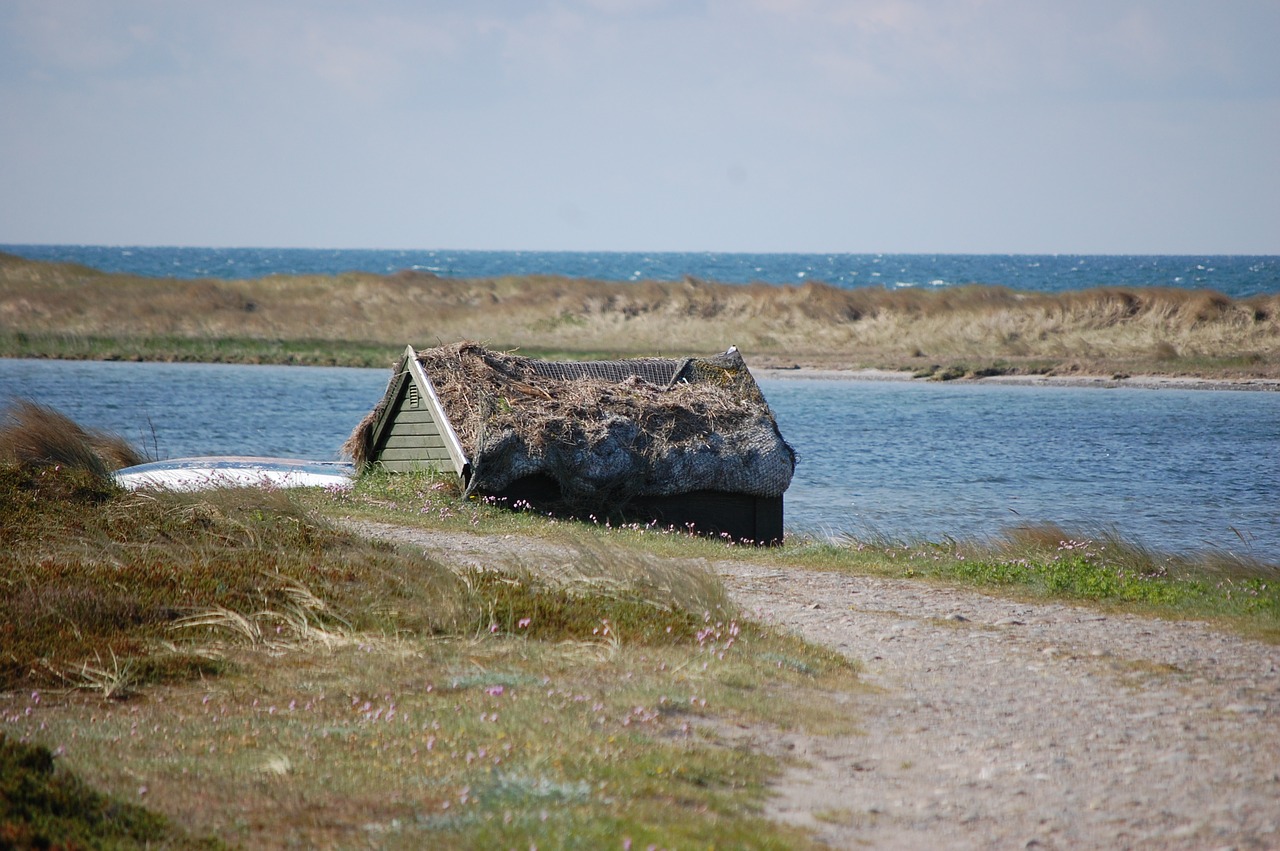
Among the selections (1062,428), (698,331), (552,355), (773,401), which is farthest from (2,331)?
(1062,428)

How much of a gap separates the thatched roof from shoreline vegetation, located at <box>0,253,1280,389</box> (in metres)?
28.4

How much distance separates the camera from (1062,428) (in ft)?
103

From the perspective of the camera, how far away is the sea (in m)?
19.0

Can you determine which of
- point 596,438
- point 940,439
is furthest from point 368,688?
point 940,439

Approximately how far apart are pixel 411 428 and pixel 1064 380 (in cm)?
3153

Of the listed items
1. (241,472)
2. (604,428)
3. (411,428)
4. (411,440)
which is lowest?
(241,472)

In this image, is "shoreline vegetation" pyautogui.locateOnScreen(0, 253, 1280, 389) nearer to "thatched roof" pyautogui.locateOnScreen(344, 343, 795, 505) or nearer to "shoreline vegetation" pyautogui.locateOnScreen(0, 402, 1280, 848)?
"thatched roof" pyautogui.locateOnScreen(344, 343, 795, 505)

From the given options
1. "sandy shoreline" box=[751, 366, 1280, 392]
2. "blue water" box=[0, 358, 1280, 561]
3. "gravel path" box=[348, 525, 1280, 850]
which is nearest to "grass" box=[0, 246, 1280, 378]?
"sandy shoreline" box=[751, 366, 1280, 392]

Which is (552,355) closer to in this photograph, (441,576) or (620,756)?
(441,576)

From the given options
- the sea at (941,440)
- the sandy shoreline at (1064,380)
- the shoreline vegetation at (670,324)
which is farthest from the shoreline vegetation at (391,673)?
the shoreline vegetation at (670,324)

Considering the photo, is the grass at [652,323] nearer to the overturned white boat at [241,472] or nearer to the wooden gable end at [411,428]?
the overturned white boat at [241,472]

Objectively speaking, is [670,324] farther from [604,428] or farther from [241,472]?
[604,428]

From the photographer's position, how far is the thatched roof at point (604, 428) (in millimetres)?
14484

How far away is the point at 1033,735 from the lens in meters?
6.59
